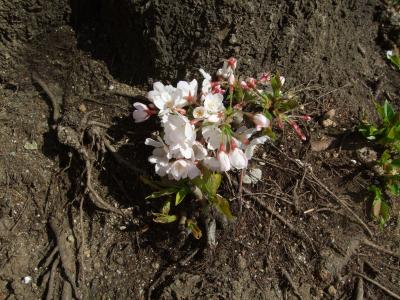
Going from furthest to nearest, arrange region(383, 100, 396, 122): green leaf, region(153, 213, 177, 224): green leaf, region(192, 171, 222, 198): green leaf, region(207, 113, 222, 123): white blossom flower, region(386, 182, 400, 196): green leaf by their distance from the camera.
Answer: region(383, 100, 396, 122): green leaf
region(386, 182, 400, 196): green leaf
region(153, 213, 177, 224): green leaf
region(192, 171, 222, 198): green leaf
region(207, 113, 222, 123): white blossom flower

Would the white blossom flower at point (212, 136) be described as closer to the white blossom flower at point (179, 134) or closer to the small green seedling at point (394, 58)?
the white blossom flower at point (179, 134)

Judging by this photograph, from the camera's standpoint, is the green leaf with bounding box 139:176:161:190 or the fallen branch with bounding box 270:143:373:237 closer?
the green leaf with bounding box 139:176:161:190

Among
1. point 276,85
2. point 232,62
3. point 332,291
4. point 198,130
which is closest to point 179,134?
point 198,130

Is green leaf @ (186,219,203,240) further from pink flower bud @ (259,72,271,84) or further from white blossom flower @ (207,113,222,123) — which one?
pink flower bud @ (259,72,271,84)

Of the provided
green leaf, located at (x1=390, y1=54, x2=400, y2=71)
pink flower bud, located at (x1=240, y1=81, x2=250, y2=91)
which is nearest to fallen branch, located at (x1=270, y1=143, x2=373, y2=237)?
pink flower bud, located at (x1=240, y1=81, x2=250, y2=91)

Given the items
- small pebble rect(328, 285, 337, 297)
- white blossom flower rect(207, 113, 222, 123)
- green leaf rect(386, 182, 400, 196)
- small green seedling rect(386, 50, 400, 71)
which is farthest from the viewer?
small green seedling rect(386, 50, 400, 71)

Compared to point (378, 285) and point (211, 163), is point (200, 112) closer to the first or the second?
point (211, 163)

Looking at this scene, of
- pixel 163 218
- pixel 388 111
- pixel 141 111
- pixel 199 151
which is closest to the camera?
pixel 199 151

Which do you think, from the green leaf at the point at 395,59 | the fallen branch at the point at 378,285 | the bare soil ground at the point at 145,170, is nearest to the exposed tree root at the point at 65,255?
the bare soil ground at the point at 145,170

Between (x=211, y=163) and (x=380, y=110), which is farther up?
(x=380, y=110)
